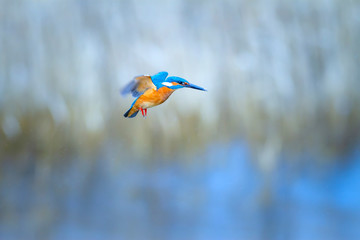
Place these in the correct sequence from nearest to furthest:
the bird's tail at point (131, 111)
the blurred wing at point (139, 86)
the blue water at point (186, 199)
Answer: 1. the blurred wing at point (139, 86)
2. the bird's tail at point (131, 111)
3. the blue water at point (186, 199)

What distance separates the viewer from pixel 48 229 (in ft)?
6.36

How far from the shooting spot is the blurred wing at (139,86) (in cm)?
133

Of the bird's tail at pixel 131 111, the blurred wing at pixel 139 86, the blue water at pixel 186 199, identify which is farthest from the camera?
the blue water at pixel 186 199

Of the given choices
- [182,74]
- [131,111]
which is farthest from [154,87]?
[182,74]

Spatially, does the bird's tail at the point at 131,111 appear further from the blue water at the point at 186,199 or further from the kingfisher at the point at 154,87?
the blue water at the point at 186,199

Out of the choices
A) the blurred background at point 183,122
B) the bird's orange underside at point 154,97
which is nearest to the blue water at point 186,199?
the blurred background at point 183,122

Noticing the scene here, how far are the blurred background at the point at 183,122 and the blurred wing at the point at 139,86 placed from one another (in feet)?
2.09

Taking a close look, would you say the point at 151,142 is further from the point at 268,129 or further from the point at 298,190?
the point at 298,190

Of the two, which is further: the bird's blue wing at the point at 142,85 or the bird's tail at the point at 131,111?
the bird's tail at the point at 131,111

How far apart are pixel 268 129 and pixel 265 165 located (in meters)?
0.19

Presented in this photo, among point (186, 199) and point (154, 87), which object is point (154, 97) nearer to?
point (154, 87)

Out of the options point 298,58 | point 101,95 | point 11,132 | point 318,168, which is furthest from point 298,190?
point 11,132

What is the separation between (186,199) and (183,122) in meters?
0.39

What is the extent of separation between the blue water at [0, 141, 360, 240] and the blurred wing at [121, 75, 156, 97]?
0.71m
